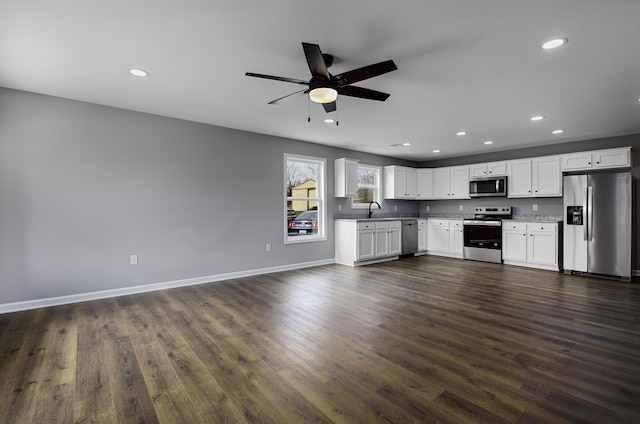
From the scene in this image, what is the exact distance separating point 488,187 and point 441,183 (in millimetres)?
1170

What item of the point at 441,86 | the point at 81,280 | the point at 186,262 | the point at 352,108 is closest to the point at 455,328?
the point at 441,86

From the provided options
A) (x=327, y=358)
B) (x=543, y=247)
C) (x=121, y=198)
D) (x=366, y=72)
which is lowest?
(x=327, y=358)

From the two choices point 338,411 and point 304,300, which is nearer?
point 338,411

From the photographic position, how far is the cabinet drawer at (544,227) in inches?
217

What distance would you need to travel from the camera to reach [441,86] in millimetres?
3262

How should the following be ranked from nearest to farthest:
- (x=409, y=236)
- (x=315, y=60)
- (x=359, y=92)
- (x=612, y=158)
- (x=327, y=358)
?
(x=315, y=60)
(x=327, y=358)
(x=359, y=92)
(x=612, y=158)
(x=409, y=236)

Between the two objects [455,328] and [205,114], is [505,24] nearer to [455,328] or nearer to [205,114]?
[455,328]

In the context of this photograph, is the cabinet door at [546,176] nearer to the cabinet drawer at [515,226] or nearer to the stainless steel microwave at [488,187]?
the stainless steel microwave at [488,187]

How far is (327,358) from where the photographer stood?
7.59 ft

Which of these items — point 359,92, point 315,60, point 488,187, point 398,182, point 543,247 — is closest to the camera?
point 315,60

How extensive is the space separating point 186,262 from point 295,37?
139 inches

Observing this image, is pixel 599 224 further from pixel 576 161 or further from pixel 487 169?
pixel 487 169

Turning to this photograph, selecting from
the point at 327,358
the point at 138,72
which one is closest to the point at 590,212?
the point at 327,358

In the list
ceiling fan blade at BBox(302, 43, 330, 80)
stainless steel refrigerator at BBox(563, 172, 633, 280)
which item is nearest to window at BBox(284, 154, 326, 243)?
ceiling fan blade at BBox(302, 43, 330, 80)
